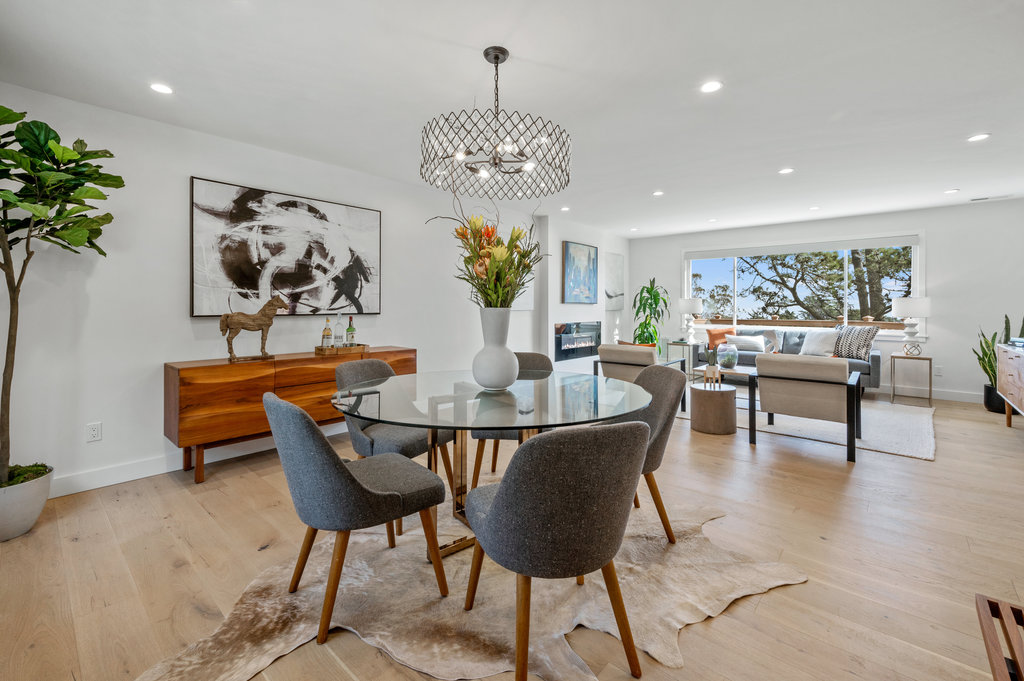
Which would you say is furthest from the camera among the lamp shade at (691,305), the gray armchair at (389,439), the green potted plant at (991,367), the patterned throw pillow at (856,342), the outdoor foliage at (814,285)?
the lamp shade at (691,305)

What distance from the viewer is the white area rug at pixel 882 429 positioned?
11.9ft

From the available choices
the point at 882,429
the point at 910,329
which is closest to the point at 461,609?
the point at 882,429

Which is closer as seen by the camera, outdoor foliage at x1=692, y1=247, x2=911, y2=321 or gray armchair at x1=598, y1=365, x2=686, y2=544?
gray armchair at x1=598, y1=365, x2=686, y2=544

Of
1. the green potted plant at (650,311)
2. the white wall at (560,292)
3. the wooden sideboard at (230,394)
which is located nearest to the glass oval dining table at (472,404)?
the wooden sideboard at (230,394)

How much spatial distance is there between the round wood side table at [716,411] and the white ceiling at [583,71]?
1.98 m

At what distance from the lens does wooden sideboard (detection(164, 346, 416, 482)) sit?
9.39 ft

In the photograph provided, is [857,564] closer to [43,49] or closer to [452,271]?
[452,271]

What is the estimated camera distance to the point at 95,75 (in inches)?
96.9

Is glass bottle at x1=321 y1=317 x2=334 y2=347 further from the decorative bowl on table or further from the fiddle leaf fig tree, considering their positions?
the decorative bowl on table

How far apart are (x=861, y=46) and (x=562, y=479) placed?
8.16 feet

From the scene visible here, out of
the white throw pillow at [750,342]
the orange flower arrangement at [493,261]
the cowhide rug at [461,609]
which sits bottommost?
the cowhide rug at [461,609]

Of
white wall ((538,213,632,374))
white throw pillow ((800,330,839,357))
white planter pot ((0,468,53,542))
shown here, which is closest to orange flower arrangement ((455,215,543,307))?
white planter pot ((0,468,53,542))

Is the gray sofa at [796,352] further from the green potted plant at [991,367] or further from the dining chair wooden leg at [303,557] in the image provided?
the dining chair wooden leg at [303,557]

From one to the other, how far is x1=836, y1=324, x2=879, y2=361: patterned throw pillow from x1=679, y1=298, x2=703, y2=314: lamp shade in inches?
70.4
